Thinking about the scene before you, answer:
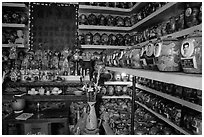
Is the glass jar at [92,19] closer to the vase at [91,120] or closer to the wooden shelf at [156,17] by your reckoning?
the wooden shelf at [156,17]

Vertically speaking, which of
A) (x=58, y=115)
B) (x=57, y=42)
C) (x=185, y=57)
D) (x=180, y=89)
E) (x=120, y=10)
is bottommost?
(x=58, y=115)

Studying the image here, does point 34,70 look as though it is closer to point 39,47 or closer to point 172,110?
point 39,47

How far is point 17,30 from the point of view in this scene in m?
3.60

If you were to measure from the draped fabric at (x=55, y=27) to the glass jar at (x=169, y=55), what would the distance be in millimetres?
2976

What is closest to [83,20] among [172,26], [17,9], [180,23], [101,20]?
[101,20]

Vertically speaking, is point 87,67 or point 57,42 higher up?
point 57,42

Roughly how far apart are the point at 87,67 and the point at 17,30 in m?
1.41

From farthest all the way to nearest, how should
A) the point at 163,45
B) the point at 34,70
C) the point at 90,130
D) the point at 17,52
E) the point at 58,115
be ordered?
the point at 17,52 < the point at 34,70 < the point at 58,115 < the point at 90,130 < the point at 163,45

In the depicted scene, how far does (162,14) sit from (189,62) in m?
2.00

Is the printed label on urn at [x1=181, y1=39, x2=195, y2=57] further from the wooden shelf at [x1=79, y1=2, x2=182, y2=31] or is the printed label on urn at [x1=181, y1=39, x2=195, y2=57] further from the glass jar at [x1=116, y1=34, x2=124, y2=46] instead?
the glass jar at [x1=116, y1=34, x2=124, y2=46]

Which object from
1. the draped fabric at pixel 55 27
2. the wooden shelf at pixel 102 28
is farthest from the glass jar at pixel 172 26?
the draped fabric at pixel 55 27

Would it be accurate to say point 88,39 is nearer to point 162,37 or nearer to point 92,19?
point 92,19

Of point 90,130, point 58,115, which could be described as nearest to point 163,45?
point 90,130

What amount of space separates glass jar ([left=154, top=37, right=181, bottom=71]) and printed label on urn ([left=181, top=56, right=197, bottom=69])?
0.05 m
